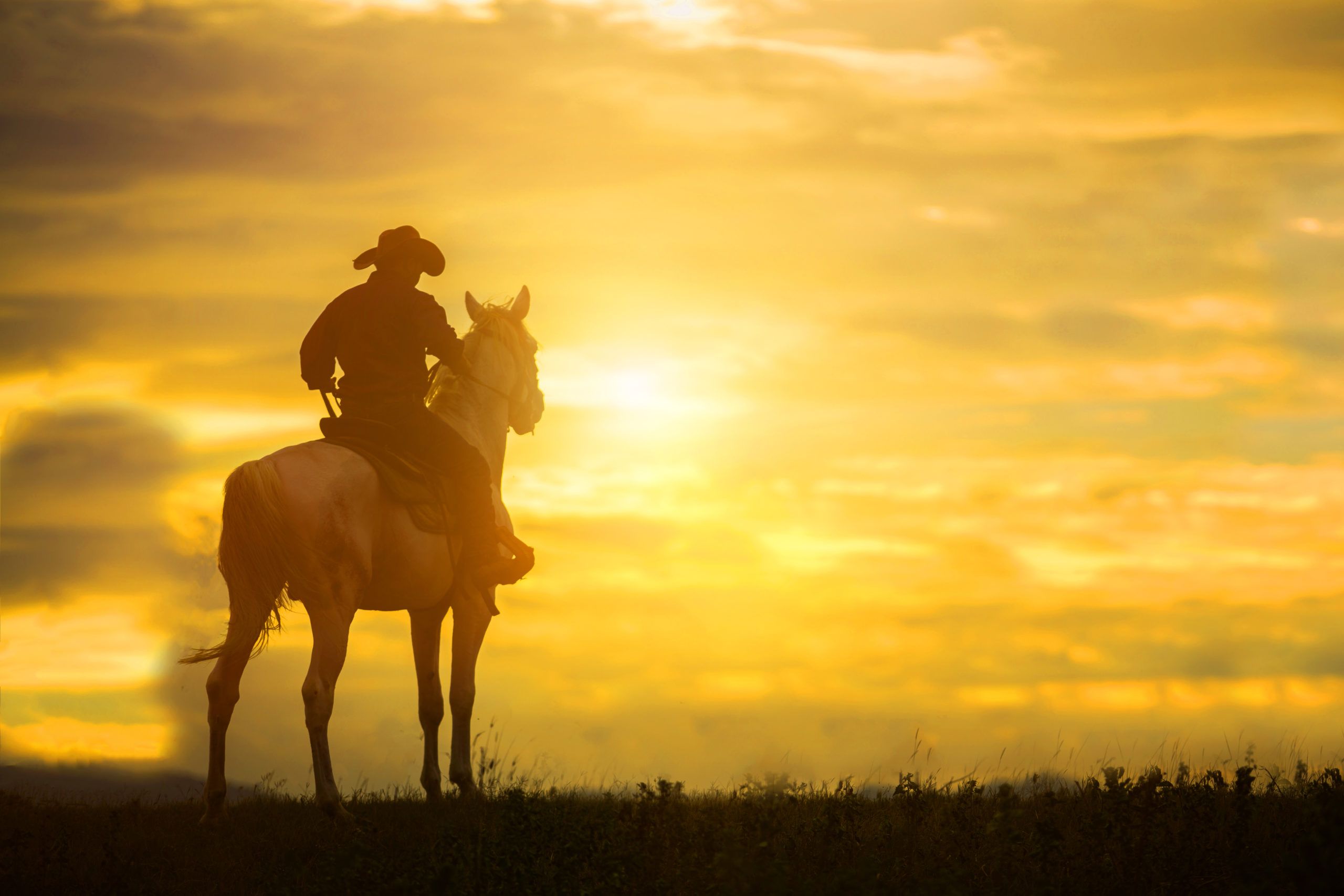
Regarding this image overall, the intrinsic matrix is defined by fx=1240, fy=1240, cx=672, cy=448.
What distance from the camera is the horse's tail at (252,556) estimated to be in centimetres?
1042

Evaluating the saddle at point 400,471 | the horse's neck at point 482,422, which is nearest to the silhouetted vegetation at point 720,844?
the saddle at point 400,471

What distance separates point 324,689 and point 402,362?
3033 millimetres

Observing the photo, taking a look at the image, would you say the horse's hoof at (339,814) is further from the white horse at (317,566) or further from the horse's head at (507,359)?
the horse's head at (507,359)

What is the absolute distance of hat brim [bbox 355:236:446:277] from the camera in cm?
1185

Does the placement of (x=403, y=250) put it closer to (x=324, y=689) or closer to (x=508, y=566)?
(x=508, y=566)

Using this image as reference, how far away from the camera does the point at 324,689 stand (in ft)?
34.0

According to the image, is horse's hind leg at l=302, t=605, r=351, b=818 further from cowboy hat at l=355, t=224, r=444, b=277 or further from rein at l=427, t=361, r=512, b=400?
cowboy hat at l=355, t=224, r=444, b=277

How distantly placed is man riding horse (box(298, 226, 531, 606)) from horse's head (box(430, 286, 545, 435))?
2.04 feet

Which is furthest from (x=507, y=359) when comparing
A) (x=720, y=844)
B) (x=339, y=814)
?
(x=720, y=844)

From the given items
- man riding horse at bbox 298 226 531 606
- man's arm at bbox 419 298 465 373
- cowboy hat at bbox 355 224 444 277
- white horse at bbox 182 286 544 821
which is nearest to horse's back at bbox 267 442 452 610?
white horse at bbox 182 286 544 821

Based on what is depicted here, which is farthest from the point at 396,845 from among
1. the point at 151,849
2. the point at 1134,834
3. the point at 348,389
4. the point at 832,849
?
the point at 1134,834

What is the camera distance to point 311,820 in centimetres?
1008

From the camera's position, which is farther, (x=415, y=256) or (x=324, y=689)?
(x=415, y=256)

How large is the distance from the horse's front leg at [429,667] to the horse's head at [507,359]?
85.3 inches
